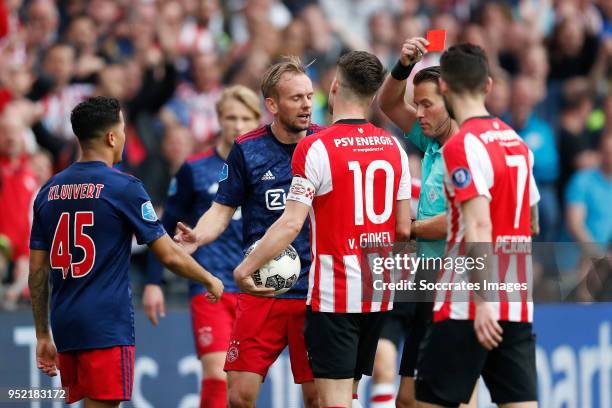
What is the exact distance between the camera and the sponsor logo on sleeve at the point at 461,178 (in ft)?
19.2

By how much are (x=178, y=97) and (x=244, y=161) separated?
5950 millimetres

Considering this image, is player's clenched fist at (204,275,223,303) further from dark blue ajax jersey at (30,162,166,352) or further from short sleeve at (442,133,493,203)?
short sleeve at (442,133,493,203)

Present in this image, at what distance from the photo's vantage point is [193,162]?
9.26 m

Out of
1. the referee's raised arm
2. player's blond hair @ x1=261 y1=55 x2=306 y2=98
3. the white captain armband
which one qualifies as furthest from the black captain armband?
the white captain armband

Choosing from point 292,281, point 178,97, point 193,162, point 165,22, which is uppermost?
point 165,22

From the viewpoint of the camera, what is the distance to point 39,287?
6844 mm

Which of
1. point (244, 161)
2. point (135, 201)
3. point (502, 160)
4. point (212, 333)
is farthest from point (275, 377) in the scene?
point (502, 160)

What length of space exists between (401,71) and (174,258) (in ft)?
6.47

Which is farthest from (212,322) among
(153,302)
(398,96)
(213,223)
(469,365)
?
(469,365)

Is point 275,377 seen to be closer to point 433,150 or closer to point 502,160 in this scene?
point 433,150

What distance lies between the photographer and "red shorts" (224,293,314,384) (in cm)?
730

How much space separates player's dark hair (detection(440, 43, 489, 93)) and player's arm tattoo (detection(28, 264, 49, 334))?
267cm

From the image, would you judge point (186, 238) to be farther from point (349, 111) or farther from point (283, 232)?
point (349, 111)

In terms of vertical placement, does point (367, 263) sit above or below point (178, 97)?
below
